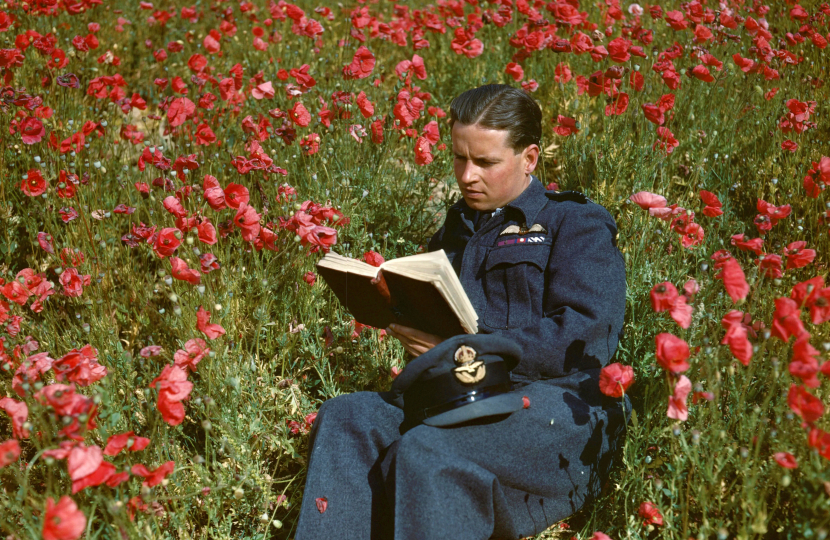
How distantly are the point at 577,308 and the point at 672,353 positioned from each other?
1.67 feet

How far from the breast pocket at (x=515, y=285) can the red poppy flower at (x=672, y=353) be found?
65 centimetres

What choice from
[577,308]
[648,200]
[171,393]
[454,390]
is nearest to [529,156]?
[648,200]

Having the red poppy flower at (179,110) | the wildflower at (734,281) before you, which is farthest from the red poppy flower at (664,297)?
the red poppy flower at (179,110)

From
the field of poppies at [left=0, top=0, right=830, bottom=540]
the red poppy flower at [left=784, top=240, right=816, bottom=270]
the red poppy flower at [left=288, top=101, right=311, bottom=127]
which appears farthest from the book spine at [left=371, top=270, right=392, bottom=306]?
the red poppy flower at [left=288, top=101, right=311, bottom=127]

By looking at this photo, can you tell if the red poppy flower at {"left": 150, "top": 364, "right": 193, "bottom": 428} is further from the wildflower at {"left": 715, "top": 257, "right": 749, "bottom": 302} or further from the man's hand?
the wildflower at {"left": 715, "top": 257, "right": 749, "bottom": 302}

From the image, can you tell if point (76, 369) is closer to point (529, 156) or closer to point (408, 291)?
point (408, 291)

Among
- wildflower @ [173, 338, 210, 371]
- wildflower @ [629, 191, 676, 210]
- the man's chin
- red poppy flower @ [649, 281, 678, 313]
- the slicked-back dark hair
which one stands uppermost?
the slicked-back dark hair

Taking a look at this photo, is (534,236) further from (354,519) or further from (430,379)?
(354,519)

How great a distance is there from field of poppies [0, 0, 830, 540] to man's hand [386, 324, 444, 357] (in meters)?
0.45

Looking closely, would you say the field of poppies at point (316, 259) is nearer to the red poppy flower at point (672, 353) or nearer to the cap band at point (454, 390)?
the red poppy flower at point (672, 353)

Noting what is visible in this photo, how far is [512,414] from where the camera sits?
6.41 feet

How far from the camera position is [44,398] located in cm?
167

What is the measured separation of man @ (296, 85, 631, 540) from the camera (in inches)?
72.6

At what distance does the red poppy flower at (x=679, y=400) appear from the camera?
1.69 m
